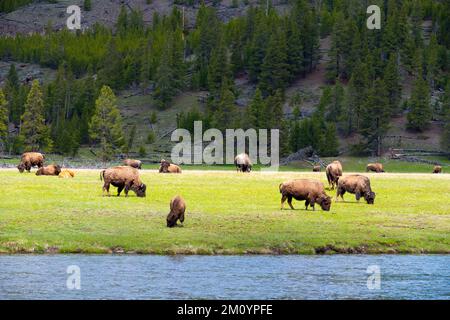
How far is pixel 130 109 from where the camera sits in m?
192

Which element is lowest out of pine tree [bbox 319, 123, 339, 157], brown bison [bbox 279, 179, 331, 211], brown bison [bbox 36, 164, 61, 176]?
pine tree [bbox 319, 123, 339, 157]

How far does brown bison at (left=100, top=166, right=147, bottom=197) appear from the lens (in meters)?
50.6

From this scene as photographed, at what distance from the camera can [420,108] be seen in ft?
504

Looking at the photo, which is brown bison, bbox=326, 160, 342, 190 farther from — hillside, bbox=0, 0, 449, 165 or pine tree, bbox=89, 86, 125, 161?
pine tree, bbox=89, 86, 125, 161

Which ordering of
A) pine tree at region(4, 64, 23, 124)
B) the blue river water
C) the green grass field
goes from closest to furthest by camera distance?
the blue river water, the green grass field, pine tree at region(4, 64, 23, 124)

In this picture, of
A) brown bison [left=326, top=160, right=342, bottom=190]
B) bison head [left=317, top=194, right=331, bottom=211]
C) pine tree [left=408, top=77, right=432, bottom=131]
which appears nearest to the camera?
bison head [left=317, top=194, right=331, bottom=211]

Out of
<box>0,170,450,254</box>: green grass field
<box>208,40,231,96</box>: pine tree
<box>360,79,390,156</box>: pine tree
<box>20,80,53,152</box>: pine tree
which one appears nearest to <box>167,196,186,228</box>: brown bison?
<box>0,170,450,254</box>: green grass field

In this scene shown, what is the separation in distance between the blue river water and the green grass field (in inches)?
61.8

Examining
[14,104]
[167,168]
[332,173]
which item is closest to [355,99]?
[14,104]

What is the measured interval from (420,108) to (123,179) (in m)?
110

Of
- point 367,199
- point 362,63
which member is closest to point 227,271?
point 367,199

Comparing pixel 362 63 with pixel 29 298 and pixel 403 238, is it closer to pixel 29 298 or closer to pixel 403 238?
pixel 403 238

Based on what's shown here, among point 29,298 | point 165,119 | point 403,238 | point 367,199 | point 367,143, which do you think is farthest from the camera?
point 165,119
